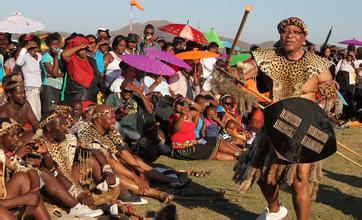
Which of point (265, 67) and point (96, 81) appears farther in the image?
point (96, 81)

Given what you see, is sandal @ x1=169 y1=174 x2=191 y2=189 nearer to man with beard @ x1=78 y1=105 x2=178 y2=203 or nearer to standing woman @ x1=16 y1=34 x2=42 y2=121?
man with beard @ x1=78 y1=105 x2=178 y2=203

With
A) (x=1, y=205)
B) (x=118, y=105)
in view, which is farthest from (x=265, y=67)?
(x=118, y=105)

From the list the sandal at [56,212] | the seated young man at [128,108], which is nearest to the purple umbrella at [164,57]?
the seated young man at [128,108]

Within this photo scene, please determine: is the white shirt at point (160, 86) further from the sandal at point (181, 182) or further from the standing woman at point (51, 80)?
the sandal at point (181, 182)

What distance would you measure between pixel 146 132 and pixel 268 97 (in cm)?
375

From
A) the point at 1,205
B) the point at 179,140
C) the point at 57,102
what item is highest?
the point at 1,205

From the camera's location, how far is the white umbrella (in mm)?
10265

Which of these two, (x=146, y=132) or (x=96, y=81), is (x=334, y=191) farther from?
(x=96, y=81)

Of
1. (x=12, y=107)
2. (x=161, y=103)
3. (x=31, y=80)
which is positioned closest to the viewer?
(x=12, y=107)

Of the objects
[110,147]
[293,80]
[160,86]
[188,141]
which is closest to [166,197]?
[110,147]

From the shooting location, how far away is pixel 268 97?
20.0 ft

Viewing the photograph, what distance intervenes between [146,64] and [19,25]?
2.56 metres

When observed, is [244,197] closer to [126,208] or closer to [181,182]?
[181,182]

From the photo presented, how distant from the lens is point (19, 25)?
1050 centimetres
